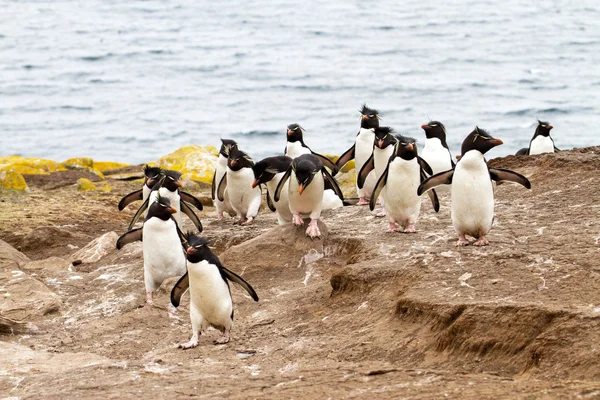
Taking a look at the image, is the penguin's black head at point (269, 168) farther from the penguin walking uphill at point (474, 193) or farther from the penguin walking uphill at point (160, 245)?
the penguin walking uphill at point (474, 193)

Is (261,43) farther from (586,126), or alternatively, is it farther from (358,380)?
(358,380)

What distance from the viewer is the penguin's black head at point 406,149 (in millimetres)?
8539

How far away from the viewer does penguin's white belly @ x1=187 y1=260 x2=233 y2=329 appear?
23.5 ft

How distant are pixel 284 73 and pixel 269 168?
32.7 m

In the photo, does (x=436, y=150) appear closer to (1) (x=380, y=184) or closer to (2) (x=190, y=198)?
(1) (x=380, y=184)

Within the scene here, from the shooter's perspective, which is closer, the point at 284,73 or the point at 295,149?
the point at 295,149

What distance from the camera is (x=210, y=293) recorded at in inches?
283

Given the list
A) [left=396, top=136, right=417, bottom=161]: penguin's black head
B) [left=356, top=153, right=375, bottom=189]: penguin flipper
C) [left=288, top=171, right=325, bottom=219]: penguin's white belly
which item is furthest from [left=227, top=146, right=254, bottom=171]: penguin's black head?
[left=396, top=136, right=417, bottom=161]: penguin's black head

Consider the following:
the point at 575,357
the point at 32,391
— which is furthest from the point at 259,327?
the point at 575,357

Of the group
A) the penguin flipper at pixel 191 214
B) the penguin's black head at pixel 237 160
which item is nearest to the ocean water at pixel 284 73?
the penguin's black head at pixel 237 160

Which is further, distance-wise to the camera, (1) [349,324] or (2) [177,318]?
(2) [177,318]

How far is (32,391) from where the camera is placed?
5.89 meters

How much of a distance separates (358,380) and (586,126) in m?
27.1

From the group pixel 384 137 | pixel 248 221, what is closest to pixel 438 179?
pixel 384 137
